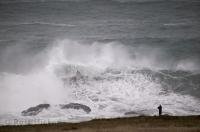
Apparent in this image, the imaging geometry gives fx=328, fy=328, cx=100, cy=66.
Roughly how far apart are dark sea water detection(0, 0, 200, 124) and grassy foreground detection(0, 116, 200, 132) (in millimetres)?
3535

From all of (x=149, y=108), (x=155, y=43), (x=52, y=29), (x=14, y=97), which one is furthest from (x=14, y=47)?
(x=149, y=108)

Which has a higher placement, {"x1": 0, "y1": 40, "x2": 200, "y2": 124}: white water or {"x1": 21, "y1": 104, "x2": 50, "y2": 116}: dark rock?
{"x1": 0, "y1": 40, "x2": 200, "y2": 124}: white water

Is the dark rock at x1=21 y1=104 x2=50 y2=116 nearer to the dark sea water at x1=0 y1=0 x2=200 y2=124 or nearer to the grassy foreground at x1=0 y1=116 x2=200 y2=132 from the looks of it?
the dark sea water at x1=0 y1=0 x2=200 y2=124

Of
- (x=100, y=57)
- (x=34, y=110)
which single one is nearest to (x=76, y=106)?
(x=34, y=110)

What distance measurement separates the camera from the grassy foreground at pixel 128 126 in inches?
885

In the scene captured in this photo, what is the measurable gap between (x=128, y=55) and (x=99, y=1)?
28.4 meters

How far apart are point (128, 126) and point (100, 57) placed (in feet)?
66.0

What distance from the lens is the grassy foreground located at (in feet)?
73.7

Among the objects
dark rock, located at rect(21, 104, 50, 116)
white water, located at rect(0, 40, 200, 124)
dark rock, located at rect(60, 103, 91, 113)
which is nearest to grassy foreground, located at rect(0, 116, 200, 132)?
white water, located at rect(0, 40, 200, 124)

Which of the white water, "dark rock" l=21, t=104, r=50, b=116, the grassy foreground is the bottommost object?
the grassy foreground

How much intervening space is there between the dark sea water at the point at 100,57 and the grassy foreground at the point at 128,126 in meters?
3.53

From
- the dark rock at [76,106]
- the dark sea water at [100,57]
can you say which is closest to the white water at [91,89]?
the dark sea water at [100,57]

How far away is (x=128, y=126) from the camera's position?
23.2 m

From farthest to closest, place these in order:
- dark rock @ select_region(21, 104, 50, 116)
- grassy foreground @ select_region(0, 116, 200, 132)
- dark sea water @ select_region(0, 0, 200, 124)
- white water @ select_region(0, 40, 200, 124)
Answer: dark sea water @ select_region(0, 0, 200, 124) < white water @ select_region(0, 40, 200, 124) < dark rock @ select_region(21, 104, 50, 116) < grassy foreground @ select_region(0, 116, 200, 132)
